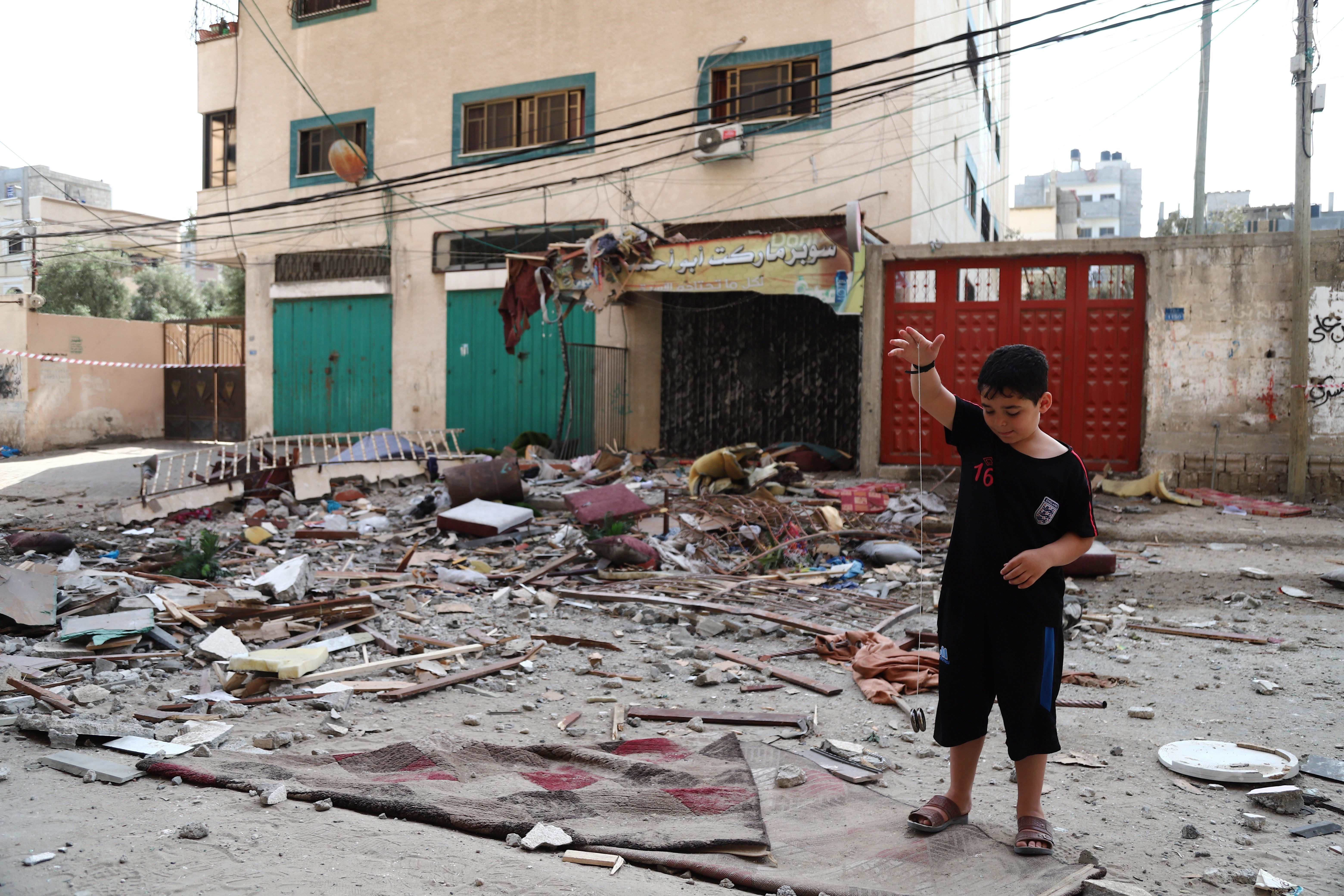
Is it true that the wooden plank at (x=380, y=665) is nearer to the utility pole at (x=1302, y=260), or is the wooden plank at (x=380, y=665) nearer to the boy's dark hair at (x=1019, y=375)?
the boy's dark hair at (x=1019, y=375)

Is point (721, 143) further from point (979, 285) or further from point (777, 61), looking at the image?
point (979, 285)

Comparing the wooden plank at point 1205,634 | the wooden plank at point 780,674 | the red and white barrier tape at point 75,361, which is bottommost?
the wooden plank at point 780,674

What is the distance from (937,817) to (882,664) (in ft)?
6.75

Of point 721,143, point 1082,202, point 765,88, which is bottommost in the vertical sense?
point 721,143

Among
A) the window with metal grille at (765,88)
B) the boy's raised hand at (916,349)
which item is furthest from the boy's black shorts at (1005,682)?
the window with metal grille at (765,88)

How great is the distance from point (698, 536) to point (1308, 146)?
26.1 ft

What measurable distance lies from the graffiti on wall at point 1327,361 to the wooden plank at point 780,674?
28.0 feet

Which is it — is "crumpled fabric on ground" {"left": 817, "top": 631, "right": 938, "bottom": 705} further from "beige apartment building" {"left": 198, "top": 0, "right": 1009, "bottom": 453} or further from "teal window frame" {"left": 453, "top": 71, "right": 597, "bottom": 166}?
"teal window frame" {"left": 453, "top": 71, "right": 597, "bottom": 166}

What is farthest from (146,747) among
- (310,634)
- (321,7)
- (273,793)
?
(321,7)

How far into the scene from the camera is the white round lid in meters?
3.26

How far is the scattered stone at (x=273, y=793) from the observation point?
2.84 m

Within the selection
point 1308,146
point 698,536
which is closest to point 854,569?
point 698,536

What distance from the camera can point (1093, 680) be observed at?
4.70m

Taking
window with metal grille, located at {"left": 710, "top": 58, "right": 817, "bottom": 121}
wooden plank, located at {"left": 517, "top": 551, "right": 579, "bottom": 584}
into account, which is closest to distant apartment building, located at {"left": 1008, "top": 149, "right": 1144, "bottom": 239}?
window with metal grille, located at {"left": 710, "top": 58, "right": 817, "bottom": 121}
